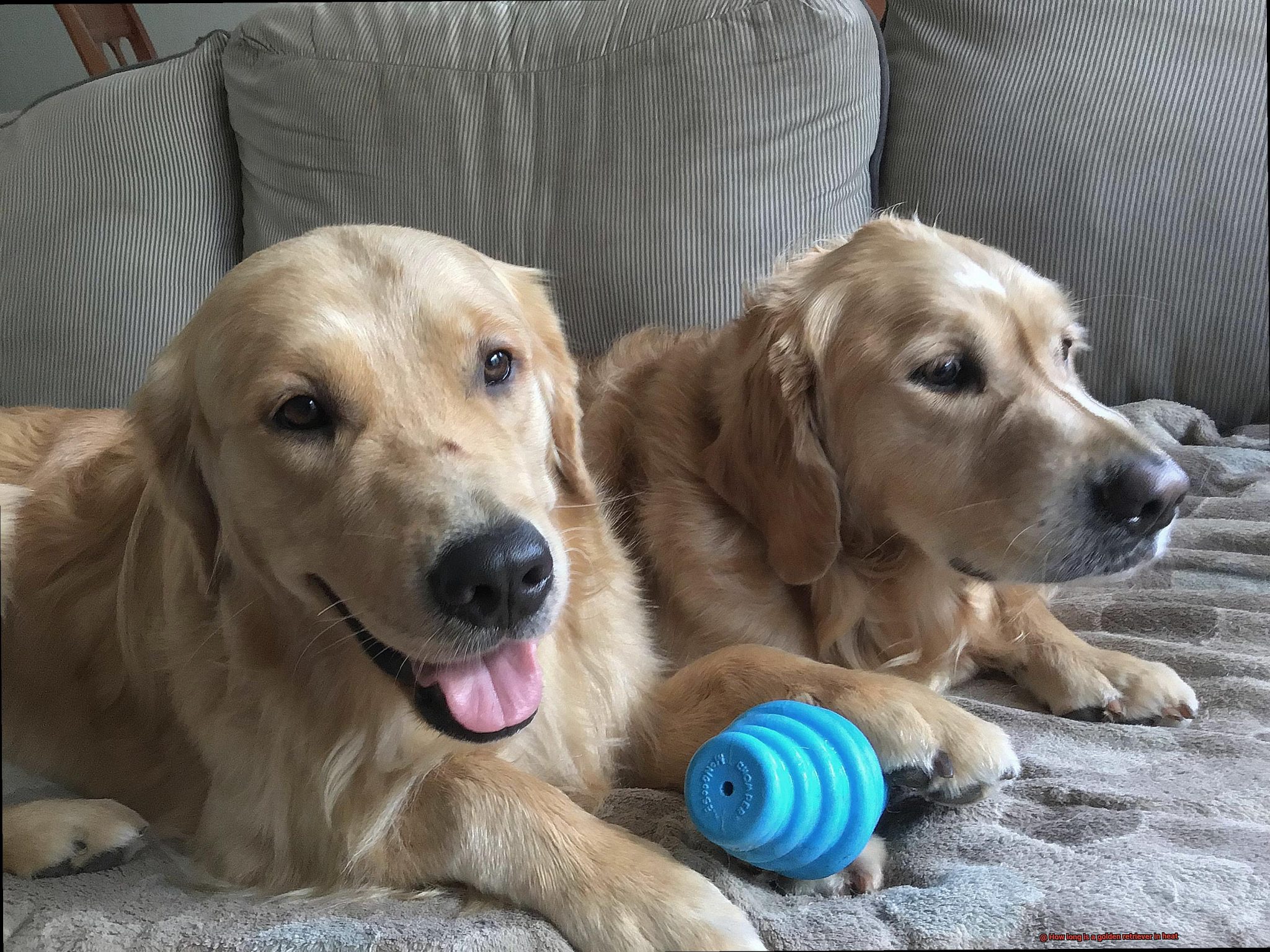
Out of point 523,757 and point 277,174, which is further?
point 277,174

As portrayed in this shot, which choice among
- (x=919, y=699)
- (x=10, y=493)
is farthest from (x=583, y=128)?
(x=919, y=699)

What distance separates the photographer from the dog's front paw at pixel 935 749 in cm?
107

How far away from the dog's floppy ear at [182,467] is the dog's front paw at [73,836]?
1.14 ft

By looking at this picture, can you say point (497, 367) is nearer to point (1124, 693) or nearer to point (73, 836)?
point (73, 836)

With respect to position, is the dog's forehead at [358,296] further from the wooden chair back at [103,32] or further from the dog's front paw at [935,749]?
the wooden chair back at [103,32]

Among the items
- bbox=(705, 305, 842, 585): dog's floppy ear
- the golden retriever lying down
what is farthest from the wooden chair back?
bbox=(705, 305, 842, 585): dog's floppy ear

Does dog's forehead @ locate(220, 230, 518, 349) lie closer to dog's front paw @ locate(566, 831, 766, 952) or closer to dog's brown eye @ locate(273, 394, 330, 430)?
Answer: dog's brown eye @ locate(273, 394, 330, 430)

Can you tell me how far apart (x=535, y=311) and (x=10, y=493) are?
0.87 m

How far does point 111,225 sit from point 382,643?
2020 mm

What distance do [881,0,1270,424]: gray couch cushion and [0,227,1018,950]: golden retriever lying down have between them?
1344 mm

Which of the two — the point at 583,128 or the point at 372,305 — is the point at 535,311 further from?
the point at 583,128

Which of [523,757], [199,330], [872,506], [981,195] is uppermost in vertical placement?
[199,330]

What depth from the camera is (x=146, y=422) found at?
131 centimetres

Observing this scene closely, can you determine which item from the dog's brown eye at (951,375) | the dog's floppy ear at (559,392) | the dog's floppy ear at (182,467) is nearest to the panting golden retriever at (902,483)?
the dog's brown eye at (951,375)
